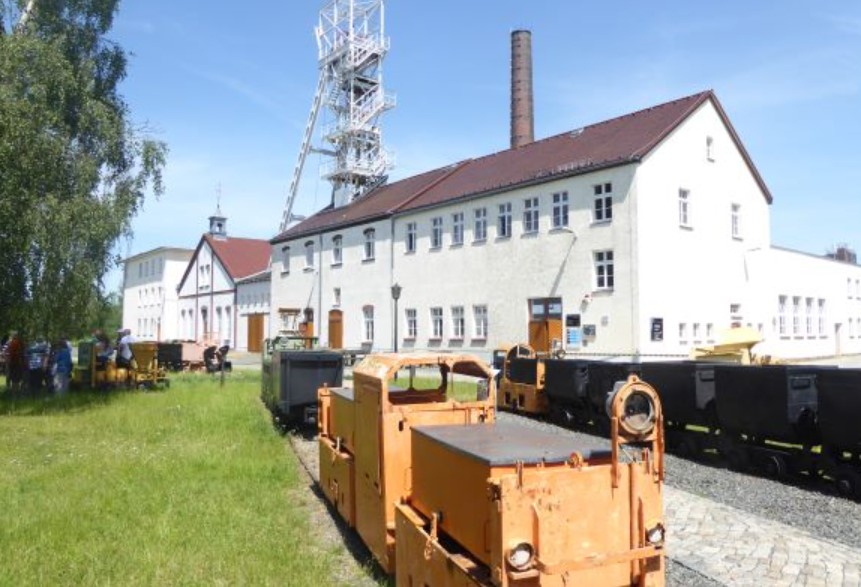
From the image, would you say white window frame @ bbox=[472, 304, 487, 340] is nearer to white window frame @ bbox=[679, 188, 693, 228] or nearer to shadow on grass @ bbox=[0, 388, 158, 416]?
white window frame @ bbox=[679, 188, 693, 228]

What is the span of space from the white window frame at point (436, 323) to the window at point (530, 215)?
6061 millimetres

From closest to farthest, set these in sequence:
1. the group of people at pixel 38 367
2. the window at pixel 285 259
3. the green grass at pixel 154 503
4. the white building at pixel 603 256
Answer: the green grass at pixel 154 503, the group of people at pixel 38 367, the white building at pixel 603 256, the window at pixel 285 259

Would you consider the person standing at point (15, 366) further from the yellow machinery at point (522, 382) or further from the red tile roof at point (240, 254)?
the red tile roof at point (240, 254)

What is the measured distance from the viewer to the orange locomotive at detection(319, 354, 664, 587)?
12.8ft

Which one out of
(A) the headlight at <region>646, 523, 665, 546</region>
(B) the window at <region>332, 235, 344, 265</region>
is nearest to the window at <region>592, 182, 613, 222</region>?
(B) the window at <region>332, 235, 344, 265</region>

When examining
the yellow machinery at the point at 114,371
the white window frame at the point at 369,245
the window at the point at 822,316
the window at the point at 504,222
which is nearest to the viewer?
the yellow machinery at the point at 114,371

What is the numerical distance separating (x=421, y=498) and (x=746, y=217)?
89.3ft

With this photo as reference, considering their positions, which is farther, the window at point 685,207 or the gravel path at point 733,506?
the window at point 685,207

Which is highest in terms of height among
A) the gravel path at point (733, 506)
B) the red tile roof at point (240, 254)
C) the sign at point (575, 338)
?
the red tile roof at point (240, 254)

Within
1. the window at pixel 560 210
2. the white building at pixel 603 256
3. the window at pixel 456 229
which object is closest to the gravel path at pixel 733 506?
the white building at pixel 603 256

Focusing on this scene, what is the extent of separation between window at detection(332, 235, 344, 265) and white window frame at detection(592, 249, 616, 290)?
16909mm

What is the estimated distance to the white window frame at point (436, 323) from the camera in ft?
A: 106

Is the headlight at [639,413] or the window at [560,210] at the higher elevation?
the window at [560,210]

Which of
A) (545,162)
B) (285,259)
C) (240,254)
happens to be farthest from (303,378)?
(240,254)
